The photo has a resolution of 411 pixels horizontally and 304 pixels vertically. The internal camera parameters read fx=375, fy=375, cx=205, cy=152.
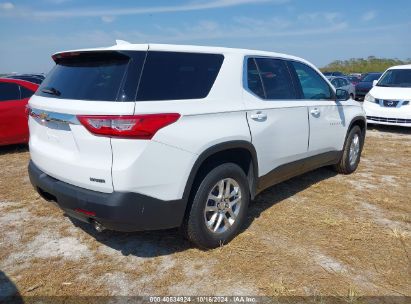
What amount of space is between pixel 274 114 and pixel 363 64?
186ft

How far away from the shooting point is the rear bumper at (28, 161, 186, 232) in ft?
8.90

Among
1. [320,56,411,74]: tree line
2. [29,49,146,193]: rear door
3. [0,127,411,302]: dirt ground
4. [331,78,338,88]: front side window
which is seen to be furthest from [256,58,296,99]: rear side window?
[320,56,411,74]: tree line

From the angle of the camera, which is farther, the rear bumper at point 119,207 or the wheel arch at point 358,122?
the wheel arch at point 358,122

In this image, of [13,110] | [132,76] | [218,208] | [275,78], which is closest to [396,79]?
[275,78]

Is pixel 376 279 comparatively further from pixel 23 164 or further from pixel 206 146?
pixel 23 164

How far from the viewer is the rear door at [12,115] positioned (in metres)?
7.04

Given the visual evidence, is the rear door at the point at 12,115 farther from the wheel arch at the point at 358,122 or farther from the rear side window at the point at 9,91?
the wheel arch at the point at 358,122

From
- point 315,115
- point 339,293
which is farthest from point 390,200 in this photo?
point 339,293

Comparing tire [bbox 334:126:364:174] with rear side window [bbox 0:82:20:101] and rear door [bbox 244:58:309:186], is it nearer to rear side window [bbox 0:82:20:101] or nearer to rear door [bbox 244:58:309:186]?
rear door [bbox 244:58:309:186]

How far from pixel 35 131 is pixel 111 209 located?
1.27 m

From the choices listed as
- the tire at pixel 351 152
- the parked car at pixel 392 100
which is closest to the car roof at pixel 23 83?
the tire at pixel 351 152

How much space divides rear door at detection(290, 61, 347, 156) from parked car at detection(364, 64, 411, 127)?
16.2 feet

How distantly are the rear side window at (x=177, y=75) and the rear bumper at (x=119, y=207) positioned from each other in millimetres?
752

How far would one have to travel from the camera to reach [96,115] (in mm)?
2637
